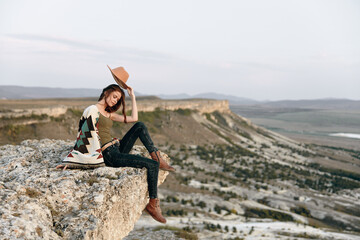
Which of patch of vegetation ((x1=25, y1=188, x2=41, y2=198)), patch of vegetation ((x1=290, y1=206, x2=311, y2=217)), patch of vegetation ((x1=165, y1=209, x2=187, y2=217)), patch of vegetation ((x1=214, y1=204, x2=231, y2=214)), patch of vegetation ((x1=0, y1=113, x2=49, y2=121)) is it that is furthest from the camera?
patch of vegetation ((x1=0, y1=113, x2=49, y2=121))

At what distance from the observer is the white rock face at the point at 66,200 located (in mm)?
4355

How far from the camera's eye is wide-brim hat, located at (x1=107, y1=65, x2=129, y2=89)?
6.22m

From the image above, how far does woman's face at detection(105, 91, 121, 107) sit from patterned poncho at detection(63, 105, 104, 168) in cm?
37

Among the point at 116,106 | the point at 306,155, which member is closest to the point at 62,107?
the point at 116,106

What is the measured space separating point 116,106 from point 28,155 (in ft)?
9.78

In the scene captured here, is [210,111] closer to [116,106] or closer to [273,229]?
[273,229]

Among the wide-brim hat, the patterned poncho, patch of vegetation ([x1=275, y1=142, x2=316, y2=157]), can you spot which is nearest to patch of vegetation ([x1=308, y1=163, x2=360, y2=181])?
patch of vegetation ([x1=275, y1=142, x2=316, y2=157])

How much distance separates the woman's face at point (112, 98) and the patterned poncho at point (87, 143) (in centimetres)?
37

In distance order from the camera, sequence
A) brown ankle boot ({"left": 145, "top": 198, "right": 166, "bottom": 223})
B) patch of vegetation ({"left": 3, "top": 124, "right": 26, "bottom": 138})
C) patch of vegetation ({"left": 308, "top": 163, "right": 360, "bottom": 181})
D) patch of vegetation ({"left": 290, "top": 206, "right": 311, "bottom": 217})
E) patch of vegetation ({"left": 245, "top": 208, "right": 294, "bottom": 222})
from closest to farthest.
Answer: brown ankle boot ({"left": 145, "top": 198, "right": 166, "bottom": 223}) < patch of vegetation ({"left": 245, "top": 208, "right": 294, "bottom": 222}) < patch of vegetation ({"left": 290, "top": 206, "right": 311, "bottom": 217}) < patch of vegetation ({"left": 3, "top": 124, "right": 26, "bottom": 138}) < patch of vegetation ({"left": 308, "top": 163, "right": 360, "bottom": 181})

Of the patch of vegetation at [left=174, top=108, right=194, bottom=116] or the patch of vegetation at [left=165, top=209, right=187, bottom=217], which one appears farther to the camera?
the patch of vegetation at [left=174, top=108, right=194, bottom=116]

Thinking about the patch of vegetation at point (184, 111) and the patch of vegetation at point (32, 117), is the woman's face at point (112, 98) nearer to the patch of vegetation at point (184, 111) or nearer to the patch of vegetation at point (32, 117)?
the patch of vegetation at point (32, 117)

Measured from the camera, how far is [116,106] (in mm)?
6430

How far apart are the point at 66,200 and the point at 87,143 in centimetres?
128

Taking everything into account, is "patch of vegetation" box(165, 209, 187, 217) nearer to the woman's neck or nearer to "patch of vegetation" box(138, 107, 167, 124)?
the woman's neck
